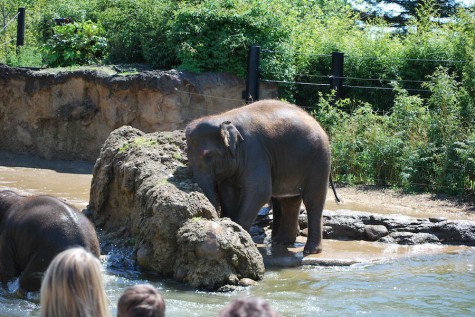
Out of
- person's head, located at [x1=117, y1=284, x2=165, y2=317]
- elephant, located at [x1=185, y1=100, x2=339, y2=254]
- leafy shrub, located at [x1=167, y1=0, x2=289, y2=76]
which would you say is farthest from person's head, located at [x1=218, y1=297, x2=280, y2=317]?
leafy shrub, located at [x1=167, y1=0, x2=289, y2=76]

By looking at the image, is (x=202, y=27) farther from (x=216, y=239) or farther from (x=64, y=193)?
(x=216, y=239)

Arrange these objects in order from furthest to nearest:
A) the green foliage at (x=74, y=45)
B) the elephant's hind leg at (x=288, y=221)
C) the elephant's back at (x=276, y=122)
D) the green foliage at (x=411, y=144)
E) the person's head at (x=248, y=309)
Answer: the green foliage at (x=74, y=45) → the green foliage at (x=411, y=144) → the elephant's hind leg at (x=288, y=221) → the elephant's back at (x=276, y=122) → the person's head at (x=248, y=309)

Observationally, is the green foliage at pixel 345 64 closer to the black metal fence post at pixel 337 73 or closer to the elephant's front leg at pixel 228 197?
the black metal fence post at pixel 337 73

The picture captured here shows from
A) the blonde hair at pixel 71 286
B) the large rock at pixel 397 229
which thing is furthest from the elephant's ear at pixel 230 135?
the blonde hair at pixel 71 286

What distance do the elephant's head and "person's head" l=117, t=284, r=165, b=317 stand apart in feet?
22.3

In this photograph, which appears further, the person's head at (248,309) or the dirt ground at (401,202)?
the dirt ground at (401,202)

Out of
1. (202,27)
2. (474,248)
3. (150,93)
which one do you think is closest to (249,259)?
(474,248)

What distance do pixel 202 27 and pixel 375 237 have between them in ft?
28.8

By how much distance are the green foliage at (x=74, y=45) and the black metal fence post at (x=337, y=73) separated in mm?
5833

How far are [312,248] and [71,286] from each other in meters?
7.62

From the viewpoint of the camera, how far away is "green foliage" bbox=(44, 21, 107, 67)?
20.3 m

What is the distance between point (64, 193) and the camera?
14.6 m

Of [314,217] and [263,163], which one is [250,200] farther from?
[314,217]

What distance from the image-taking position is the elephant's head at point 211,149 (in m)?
10.6
